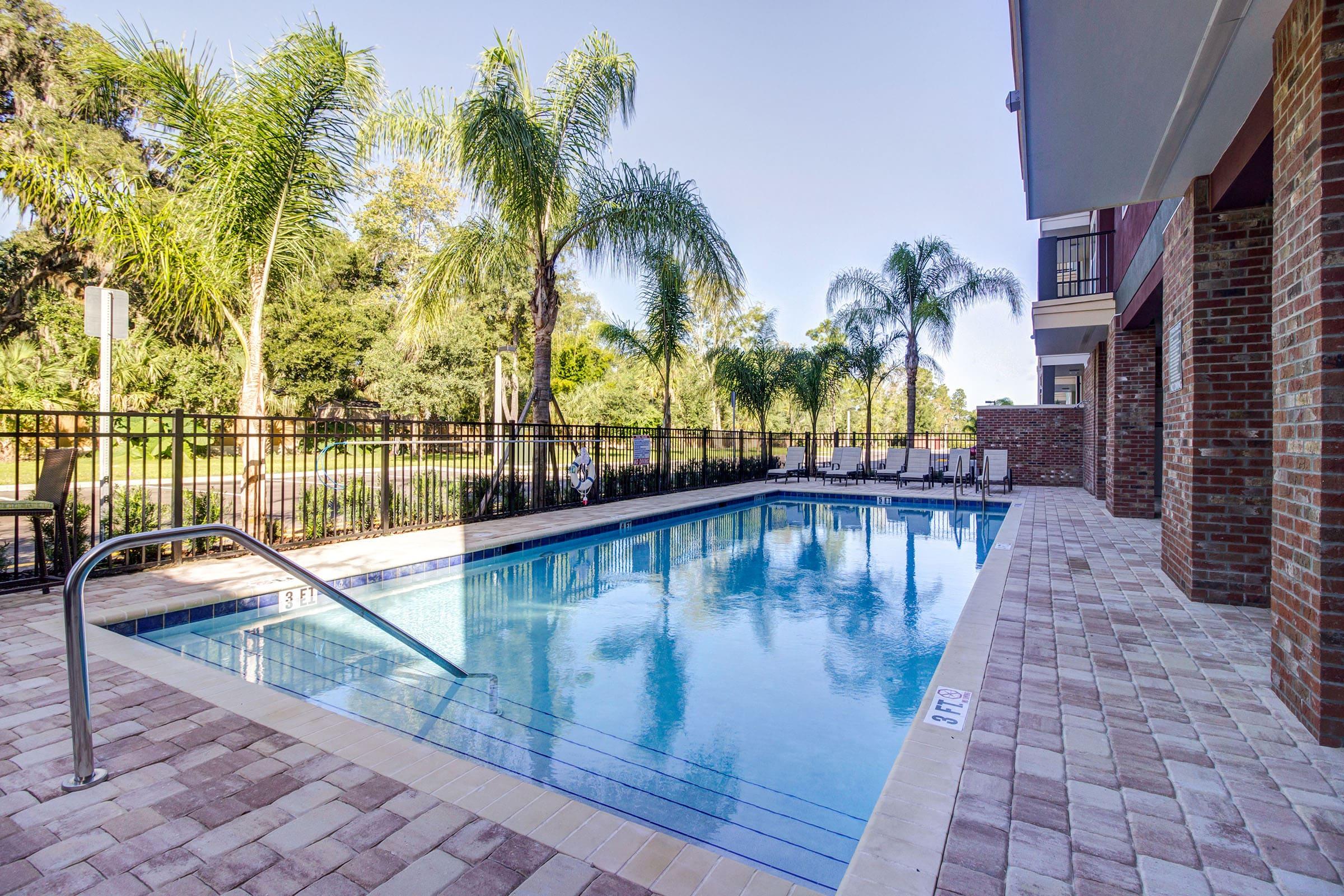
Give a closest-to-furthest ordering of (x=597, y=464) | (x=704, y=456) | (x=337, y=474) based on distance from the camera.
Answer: (x=337, y=474), (x=597, y=464), (x=704, y=456)

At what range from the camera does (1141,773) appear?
2248 mm

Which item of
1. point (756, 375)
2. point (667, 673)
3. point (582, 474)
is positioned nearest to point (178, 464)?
point (667, 673)

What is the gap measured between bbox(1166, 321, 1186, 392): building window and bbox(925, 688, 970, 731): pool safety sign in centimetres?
350

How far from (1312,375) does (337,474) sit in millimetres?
10230

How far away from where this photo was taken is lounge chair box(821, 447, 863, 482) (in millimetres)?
15617

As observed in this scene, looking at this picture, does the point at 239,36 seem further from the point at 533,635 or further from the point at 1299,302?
the point at 1299,302

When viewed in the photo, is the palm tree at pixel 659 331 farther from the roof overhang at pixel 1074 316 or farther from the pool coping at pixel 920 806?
the pool coping at pixel 920 806

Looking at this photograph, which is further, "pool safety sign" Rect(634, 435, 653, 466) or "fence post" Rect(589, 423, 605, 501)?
"pool safety sign" Rect(634, 435, 653, 466)

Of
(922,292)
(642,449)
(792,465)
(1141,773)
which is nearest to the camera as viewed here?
(1141,773)

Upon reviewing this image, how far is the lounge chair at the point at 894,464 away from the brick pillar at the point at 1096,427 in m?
3.69

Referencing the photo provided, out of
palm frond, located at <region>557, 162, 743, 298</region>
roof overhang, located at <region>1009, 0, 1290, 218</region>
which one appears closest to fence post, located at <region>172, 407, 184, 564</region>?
palm frond, located at <region>557, 162, 743, 298</region>

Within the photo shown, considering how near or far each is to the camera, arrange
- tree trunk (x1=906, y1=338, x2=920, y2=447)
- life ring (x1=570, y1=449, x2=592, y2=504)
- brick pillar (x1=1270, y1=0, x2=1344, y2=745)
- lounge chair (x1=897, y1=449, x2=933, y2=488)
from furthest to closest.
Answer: tree trunk (x1=906, y1=338, x2=920, y2=447) → lounge chair (x1=897, y1=449, x2=933, y2=488) → life ring (x1=570, y1=449, x2=592, y2=504) → brick pillar (x1=1270, y1=0, x2=1344, y2=745)

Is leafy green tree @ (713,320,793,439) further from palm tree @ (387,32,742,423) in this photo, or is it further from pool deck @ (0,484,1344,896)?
pool deck @ (0,484,1344,896)

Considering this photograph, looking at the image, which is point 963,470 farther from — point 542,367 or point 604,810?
point 604,810
